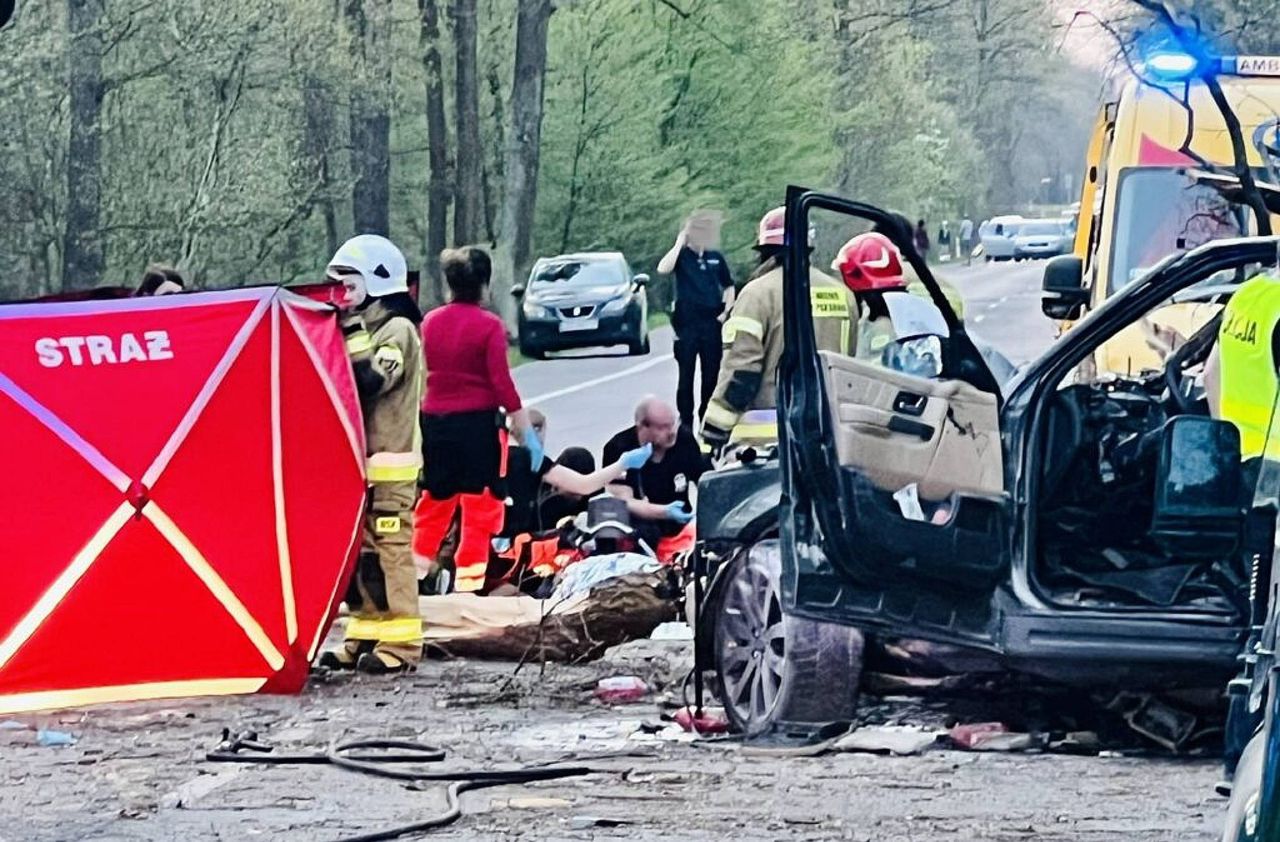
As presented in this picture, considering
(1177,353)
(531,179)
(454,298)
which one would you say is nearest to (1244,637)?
(1177,353)

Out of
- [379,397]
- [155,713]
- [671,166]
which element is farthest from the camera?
[671,166]

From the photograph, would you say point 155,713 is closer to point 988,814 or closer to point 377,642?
point 377,642

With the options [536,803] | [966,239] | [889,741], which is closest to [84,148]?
[889,741]

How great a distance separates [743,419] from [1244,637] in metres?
4.00

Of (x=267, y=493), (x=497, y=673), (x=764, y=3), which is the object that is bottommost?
(x=497, y=673)

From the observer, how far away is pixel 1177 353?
828cm

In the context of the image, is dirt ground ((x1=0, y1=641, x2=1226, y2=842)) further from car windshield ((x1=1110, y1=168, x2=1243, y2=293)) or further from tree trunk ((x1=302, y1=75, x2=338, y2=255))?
tree trunk ((x1=302, y1=75, x2=338, y2=255))

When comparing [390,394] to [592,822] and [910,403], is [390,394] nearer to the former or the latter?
[910,403]

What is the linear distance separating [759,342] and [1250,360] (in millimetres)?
4905

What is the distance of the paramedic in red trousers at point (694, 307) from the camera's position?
19094 millimetres

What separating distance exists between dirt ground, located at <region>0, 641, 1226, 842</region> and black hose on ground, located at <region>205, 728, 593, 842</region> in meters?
0.05

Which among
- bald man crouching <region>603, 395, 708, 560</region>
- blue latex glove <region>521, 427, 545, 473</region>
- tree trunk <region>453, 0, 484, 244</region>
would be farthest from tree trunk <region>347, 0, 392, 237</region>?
blue latex glove <region>521, 427, 545, 473</region>

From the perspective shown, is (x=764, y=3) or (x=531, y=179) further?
(x=764, y=3)

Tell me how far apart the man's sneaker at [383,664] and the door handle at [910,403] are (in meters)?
2.94
